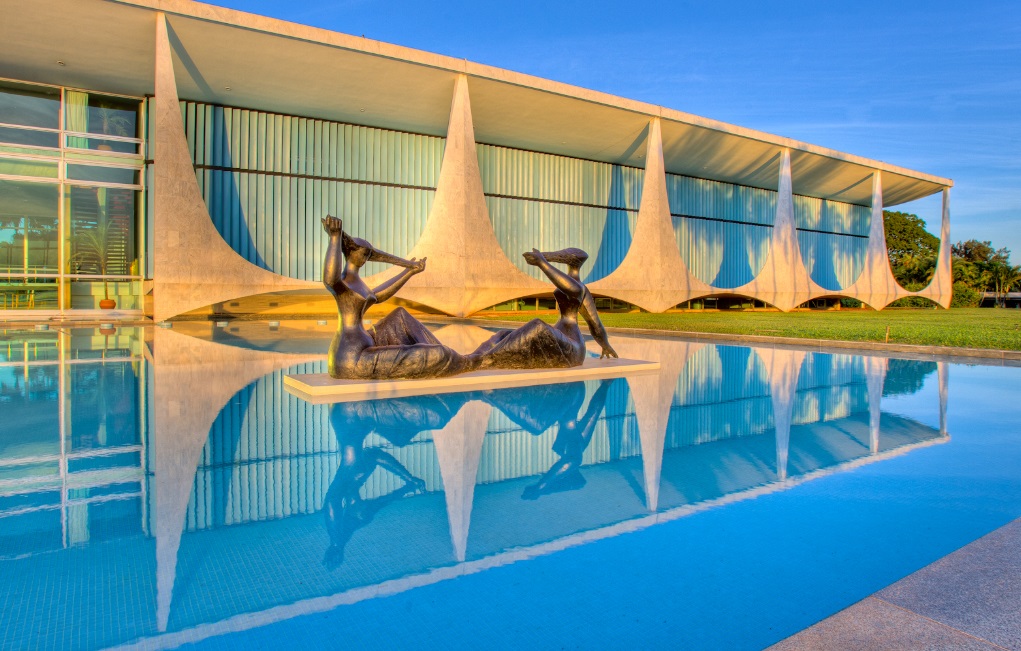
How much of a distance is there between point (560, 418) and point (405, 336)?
2561mm

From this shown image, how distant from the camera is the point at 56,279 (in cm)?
2003

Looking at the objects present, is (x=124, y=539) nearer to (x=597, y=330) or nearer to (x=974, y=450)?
(x=974, y=450)

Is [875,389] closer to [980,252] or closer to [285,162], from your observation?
[285,162]

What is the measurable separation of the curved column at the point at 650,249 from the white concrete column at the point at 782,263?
529cm

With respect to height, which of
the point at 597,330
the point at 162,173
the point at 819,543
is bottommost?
the point at 819,543

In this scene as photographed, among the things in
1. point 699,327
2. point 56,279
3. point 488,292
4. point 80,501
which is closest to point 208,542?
point 80,501

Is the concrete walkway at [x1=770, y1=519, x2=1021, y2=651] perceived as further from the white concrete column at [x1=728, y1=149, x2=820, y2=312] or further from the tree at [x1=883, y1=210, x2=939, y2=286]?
the tree at [x1=883, y1=210, x2=939, y2=286]

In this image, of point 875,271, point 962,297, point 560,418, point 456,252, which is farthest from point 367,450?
point 962,297

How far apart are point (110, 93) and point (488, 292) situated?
14.3 meters

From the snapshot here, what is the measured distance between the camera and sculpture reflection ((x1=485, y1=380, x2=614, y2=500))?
11.5 ft

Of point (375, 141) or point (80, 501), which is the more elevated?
point (375, 141)

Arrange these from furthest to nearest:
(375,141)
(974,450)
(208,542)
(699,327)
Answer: (375,141) < (699,327) < (974,450) < (208,542)

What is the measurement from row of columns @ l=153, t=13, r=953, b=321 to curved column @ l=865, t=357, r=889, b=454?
44.1 ft

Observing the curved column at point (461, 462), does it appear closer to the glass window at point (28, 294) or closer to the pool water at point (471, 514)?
the pool water at point (471, 514)
